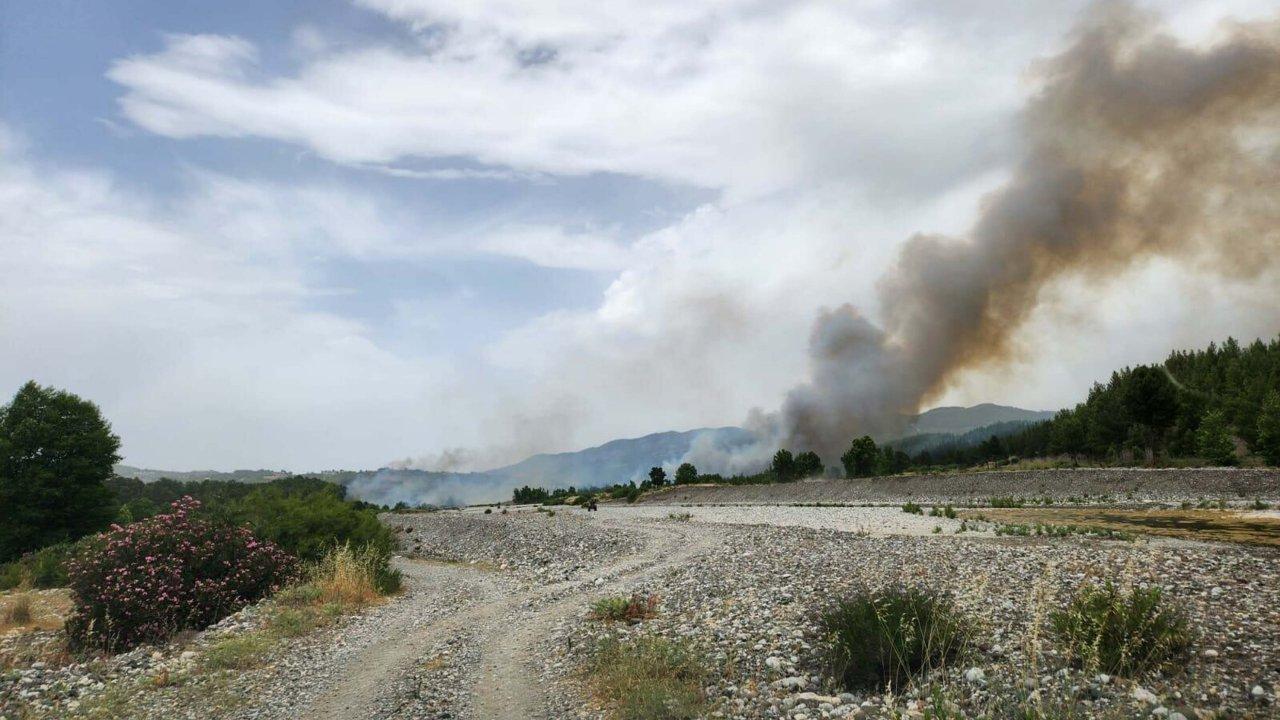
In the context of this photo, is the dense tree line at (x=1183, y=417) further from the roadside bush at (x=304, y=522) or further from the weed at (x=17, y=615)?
the weed at (x=17, y=615)

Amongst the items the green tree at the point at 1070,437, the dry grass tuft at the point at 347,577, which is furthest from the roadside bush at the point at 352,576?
the green tree at the point at 1070,437

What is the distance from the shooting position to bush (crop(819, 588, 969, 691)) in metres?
9.36

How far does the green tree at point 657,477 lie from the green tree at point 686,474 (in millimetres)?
3607

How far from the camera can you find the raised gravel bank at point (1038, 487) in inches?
1660

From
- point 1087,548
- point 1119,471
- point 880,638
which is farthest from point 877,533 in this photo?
point 1119,471

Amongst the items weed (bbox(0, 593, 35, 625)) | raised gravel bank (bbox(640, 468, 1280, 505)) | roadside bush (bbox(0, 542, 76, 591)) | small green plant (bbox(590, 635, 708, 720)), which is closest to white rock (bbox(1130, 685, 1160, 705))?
small green plant (bbox(590, 635, 708, 720))

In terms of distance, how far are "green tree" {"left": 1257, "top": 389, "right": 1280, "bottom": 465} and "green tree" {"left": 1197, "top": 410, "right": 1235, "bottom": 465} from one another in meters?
2.08

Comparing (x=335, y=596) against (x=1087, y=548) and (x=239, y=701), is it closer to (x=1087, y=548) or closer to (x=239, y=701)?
(x=239, y=701)

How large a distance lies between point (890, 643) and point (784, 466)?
3268 inches

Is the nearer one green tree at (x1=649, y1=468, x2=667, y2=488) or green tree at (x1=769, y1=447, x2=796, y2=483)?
green tree at (x1=769, y1=447, x2=796, y2=483)

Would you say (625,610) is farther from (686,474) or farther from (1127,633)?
(686,474)

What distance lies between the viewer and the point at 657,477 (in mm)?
102312

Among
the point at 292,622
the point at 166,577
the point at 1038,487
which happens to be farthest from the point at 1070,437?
the point at 166,577

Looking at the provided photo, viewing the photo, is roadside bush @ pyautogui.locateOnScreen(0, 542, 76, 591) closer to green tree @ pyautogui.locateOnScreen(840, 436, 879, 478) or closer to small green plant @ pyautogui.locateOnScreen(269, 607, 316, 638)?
small green plant @ pyautogui.locateOnScreen(269, 607, 316, 638)
